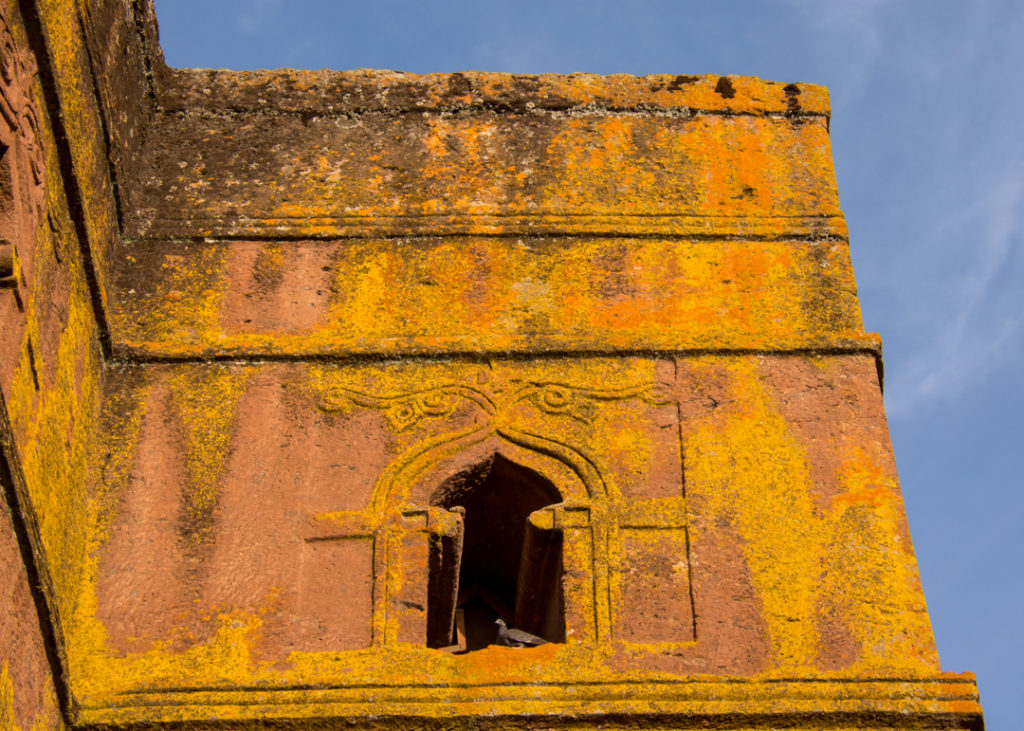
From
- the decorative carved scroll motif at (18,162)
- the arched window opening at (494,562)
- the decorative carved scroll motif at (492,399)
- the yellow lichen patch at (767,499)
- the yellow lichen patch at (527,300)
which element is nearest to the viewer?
the decorative carved scroll motif at (18,162)

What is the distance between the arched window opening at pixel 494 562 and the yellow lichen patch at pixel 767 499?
0.65 meters

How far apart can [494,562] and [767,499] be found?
125cm

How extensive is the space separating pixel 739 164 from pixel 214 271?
2.53 m

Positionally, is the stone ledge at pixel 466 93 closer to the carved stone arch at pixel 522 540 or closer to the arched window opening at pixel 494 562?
the carved stone arch at pixel 522 540

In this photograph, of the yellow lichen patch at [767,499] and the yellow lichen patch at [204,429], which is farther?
the yellow lichen patch at [204,429]

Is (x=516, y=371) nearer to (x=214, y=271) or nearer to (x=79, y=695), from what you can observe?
→ (x=214, y=271)

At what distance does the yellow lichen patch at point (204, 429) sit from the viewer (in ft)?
24.4

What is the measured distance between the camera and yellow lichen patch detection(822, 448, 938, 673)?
6.95m

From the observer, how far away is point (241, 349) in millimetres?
8062

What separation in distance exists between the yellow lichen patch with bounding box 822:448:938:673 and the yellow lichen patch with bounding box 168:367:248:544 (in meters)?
2.39

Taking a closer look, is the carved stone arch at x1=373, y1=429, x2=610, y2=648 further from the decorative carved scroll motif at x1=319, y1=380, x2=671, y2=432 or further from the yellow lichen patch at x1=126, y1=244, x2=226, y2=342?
the yellow lichen patch at x1=126, y1=244, x2=226, y2=342

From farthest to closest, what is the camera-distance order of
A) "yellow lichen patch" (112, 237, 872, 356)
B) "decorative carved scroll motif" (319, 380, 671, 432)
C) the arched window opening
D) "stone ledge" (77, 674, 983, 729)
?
"yellow lichen patch" (112, 237, 872, 356)
"decorative carved scroll motif" (319, 380, 671, 432)
the arched window opening
"stone ledge" (77, 674, 983, 729)

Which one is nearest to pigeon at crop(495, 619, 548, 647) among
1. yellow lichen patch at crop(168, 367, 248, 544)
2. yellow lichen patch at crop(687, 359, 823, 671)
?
yellow lichen patch at crop(687, 359, 823, 671)

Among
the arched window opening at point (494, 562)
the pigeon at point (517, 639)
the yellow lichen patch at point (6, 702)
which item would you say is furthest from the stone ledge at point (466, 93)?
the yellow lichen patch at point (6, 702)
